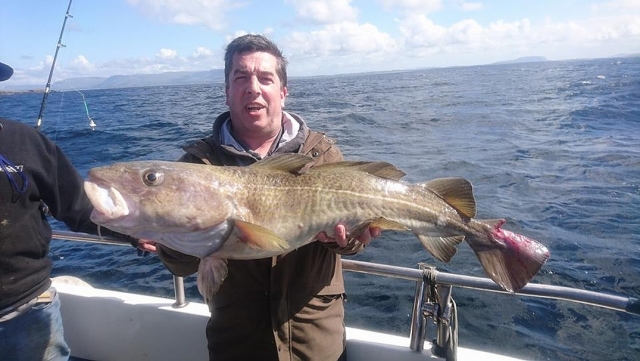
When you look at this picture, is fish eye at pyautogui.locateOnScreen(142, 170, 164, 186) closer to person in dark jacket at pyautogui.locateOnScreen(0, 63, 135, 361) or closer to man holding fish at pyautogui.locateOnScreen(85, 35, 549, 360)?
man holding fish at pyautogui.locateOnScreen(85, 35, 549, 360)

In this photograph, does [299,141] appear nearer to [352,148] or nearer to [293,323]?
[293,323]

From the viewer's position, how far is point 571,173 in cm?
1355

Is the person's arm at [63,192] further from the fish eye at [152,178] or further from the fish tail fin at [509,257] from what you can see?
the fish tail fin at [509,257]

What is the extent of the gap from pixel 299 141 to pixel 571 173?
1333 cm

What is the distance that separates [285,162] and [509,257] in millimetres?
1660

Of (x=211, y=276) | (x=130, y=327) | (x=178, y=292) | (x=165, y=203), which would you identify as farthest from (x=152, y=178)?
(x=130, y=327)

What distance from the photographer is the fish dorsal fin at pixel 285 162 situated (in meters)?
2.74

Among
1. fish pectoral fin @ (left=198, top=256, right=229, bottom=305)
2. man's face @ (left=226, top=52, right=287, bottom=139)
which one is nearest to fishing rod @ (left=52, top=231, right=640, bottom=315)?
fish pectoral fin @ (left=198, top=256, right=229, bottom=305)

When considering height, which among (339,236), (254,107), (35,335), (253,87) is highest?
(253,87)

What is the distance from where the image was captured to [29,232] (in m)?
2.83

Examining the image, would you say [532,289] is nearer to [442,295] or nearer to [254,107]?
[442,295]

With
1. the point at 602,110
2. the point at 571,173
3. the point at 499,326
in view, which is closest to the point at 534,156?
the point at 571,173

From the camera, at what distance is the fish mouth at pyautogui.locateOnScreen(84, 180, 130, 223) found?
2197mm

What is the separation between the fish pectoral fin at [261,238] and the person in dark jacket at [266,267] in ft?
1.21
